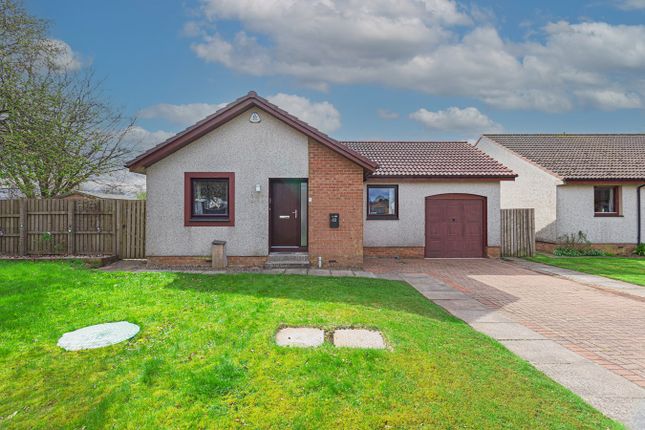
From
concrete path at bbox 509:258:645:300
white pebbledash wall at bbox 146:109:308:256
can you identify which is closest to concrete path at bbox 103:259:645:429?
concrete path at bbox 509:258:645:300

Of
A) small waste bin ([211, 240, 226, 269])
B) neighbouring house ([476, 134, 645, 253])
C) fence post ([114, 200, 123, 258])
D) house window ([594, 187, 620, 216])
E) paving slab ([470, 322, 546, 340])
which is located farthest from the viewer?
house window ([594, 187, 620, 216])

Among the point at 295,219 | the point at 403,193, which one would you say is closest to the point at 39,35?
the point at 295,219

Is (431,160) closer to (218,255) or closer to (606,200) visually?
(606,200)

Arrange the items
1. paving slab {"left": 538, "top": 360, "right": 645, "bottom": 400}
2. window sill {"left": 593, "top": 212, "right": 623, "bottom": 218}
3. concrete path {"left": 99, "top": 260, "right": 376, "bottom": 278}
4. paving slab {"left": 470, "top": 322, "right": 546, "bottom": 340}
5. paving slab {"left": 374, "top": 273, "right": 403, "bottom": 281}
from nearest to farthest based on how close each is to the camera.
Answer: paving slab {"left": 538, "top": 360, "right": 645, "bottom": 400} < paving slab {"left": 470, "top": 322, "right": 546, "bottom": 340} < paving slab {"left": 374, "top": 273, "right": 403, "bottom": 281} < concrete path {"left": 99, "top": 260, "right": 376, "bottom": 278} < window sill {"left": 593, "top": 212, "right": 623, "bottom": 218}

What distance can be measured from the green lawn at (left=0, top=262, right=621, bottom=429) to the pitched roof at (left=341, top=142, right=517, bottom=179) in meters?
8.74

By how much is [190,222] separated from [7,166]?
647 centimetres

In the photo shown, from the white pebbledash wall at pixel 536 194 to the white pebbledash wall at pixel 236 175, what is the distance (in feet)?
38.3

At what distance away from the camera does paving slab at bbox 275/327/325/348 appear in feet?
14.4

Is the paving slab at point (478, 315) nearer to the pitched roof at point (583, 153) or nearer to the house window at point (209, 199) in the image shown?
the house window at point (209, 199)

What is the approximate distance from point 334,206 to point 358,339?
6378 mm

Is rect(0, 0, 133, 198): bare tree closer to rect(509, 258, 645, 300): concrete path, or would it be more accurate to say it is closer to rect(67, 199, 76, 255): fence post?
rect(67, 199, 76, 255): fence post

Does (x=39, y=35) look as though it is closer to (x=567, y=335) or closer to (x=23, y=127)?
(x=23, y=127)

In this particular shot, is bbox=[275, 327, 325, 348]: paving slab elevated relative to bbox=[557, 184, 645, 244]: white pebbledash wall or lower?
lower

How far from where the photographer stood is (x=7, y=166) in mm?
11398
